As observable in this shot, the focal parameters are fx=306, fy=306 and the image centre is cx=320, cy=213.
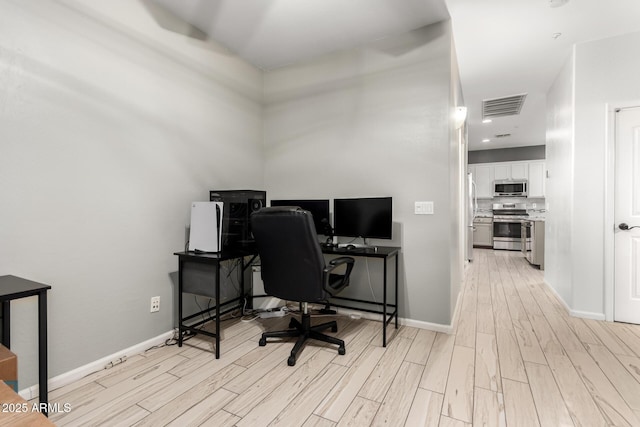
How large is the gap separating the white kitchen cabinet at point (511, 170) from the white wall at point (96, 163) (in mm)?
7699

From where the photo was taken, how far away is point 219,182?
3076mm

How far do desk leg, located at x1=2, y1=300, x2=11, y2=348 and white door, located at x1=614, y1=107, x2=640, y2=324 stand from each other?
15.6 ft

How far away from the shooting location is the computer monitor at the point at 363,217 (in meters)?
2.81

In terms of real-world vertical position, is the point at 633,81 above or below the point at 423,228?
above

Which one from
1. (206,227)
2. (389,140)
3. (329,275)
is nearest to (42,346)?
(206,227)

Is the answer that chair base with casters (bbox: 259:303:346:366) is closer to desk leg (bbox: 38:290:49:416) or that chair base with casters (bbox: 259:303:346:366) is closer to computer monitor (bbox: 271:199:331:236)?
computer monitor (bbox: 271:199:331:236)

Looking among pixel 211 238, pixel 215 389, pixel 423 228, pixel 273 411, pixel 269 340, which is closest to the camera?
pixel 273 411

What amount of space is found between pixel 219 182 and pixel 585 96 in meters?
3.80

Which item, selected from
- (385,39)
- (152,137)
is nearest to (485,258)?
(385,39)

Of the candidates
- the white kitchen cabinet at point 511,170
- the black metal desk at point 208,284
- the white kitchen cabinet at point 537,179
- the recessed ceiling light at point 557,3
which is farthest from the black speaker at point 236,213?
the white kitchen cabinet at point 537,179

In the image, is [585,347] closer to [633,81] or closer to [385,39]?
[633,81]

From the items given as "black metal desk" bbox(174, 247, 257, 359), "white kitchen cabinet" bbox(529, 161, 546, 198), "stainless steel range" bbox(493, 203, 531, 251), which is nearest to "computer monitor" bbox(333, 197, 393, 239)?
"black metal desk" bbox(174, 247, 257, 359)

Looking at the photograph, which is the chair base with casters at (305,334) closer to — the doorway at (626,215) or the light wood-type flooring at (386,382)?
the light wood-type flooring at (386,382)

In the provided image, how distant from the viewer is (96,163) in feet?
6.91
